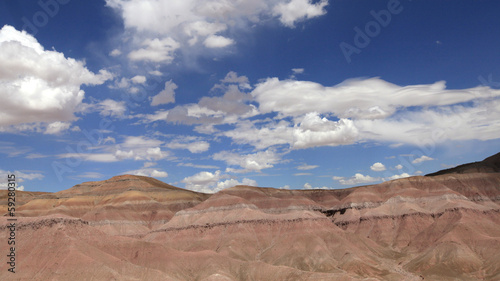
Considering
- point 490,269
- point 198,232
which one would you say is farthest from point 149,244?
point 490,269

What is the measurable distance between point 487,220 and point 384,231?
34260mm

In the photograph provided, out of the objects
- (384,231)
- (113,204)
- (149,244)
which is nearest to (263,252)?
(149,244)

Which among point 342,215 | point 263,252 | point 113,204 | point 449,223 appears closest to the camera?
point 263,252

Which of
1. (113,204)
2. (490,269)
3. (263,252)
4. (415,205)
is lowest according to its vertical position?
(490,269)

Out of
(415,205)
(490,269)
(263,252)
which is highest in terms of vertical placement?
(415,205)

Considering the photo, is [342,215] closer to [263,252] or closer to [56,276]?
[263,252]

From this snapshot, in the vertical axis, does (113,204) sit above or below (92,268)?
above

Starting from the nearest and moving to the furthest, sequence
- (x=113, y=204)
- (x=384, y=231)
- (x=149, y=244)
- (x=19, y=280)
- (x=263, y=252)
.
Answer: (x=19, y=280) < (x=149, y=244) < (x=263, y=252) < (x=384, y=231) < (x=113, y=204)

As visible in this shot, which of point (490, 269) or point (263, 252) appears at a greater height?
point (263, 252)

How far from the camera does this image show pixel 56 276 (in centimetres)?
8350

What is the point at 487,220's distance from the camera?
147m

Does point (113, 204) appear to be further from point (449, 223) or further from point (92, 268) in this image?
point (449, 223)

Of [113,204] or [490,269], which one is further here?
[113,204]

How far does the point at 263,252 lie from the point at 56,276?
6753 cm
